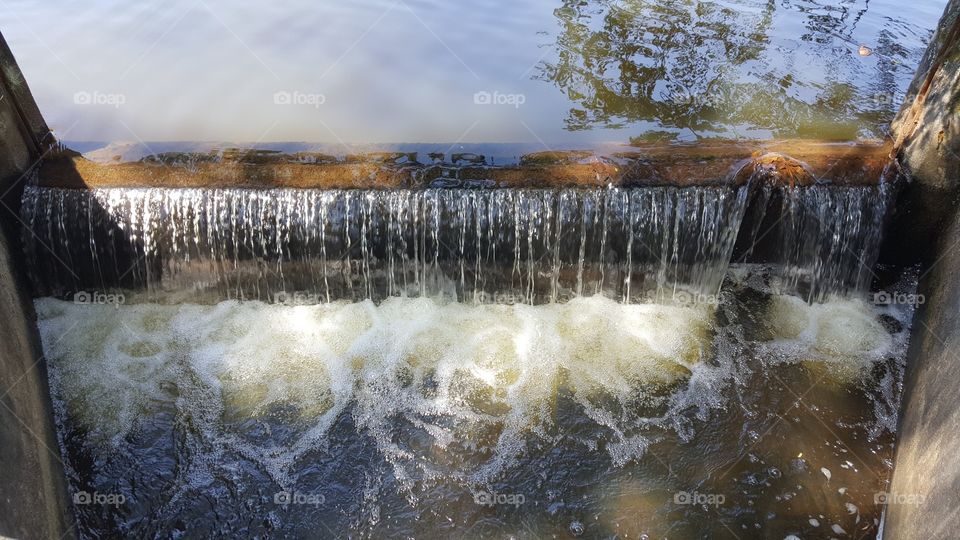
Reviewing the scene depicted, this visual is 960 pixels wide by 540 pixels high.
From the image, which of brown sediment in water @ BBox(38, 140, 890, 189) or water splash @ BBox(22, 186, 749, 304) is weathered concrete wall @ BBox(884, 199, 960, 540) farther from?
water splash @ BBox(22, 186, 749, 304)

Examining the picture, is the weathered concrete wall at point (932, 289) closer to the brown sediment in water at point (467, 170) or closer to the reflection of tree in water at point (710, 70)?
the brown sediment in water at point (467, 170)

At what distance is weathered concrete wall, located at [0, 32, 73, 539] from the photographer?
3.18 meters

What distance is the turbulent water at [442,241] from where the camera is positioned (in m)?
4.56

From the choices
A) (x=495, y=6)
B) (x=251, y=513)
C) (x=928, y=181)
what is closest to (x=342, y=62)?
(x=495, y=6)

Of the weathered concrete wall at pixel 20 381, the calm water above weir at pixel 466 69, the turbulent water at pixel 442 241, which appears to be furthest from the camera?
the calm water above weir at pixel 466 69

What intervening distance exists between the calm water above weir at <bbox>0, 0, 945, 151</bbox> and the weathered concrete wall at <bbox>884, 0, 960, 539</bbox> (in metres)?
1.53

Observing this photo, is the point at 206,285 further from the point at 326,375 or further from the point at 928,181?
the point at 928,181

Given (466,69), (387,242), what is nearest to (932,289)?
(387,242)

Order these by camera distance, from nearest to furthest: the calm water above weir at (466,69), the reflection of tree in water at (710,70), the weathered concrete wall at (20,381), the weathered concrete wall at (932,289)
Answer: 1. the weathered concrete wall at (20,381)
2. the weathered concrete wall at (932,289)
3. the calm water above weir at (466,69)
4. the reflection of tree in water at (710,70)

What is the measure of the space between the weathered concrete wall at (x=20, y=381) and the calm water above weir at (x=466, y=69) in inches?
21.5

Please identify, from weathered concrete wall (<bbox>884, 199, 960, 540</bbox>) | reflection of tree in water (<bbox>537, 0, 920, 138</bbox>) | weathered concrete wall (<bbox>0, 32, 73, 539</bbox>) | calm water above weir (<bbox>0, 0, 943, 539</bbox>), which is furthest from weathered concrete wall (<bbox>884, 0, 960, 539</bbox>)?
weathered concrete wall (<bbox>0, 32, 73, 539</bbox>)

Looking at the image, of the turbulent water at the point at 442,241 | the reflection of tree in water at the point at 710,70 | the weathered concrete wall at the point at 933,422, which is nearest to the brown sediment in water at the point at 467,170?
the turbulent water at the point at 442,241

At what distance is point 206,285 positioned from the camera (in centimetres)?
488

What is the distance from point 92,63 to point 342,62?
9.37 feet
